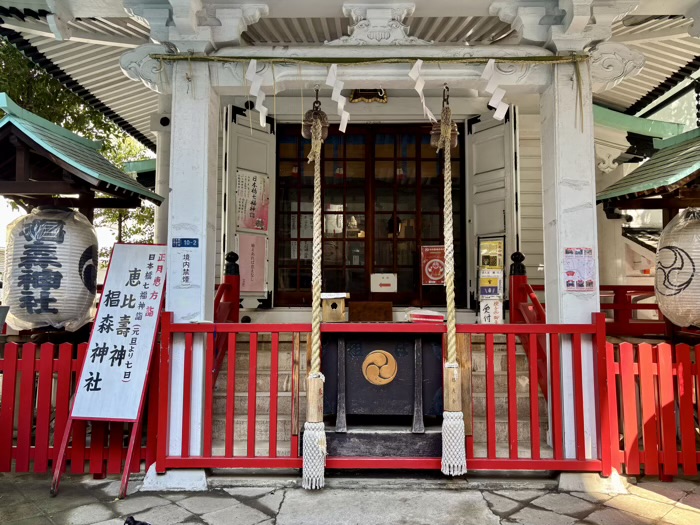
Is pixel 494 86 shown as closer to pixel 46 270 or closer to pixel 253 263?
pixel 253 263

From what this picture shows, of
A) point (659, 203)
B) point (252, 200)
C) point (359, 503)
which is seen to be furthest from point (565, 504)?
point (252, 200)

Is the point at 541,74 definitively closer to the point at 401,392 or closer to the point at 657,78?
the point at 401,392

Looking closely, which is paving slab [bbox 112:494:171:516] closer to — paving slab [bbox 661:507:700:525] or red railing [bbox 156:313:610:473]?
red railing [bbox 156:313:610:473]

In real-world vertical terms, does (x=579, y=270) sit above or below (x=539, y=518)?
above

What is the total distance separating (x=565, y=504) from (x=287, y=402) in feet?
8.12

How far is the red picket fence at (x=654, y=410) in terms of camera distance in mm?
3779

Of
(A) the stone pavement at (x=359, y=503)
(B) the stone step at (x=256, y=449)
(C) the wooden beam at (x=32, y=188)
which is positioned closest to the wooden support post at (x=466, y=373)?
(A) the stone pavement at (x=359, y=503)

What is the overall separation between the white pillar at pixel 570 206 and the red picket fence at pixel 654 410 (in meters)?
0.22

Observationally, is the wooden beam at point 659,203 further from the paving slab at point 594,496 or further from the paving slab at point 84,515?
the paving slab at point 84,515

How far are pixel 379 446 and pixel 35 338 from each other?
3344 millimetres

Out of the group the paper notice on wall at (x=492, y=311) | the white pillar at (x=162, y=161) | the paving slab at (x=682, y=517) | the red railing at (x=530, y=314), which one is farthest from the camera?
the white pillar at (x=162, y=161)

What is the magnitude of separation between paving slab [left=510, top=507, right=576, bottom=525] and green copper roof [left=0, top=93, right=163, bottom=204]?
4141 mm

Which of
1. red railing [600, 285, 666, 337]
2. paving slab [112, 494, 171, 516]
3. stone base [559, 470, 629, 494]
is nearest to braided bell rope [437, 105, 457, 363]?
stone base [559, 470, 629, 494]

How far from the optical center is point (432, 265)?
23.5ft
